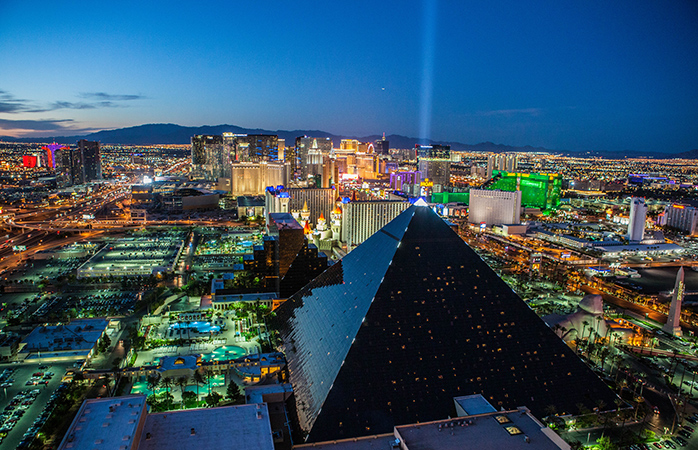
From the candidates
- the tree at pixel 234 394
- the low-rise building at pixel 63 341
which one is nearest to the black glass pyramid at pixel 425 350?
the tree at pixel 234 394

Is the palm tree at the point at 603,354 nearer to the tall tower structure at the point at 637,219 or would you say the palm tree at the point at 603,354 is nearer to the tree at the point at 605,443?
the tree at the point at 605,443

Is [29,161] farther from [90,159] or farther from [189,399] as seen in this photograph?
[189,399]

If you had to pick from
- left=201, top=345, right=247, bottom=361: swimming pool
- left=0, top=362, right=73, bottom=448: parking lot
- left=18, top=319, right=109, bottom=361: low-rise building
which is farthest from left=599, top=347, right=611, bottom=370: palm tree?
left=18, top=319, right=109, bottom=361: low-rise building

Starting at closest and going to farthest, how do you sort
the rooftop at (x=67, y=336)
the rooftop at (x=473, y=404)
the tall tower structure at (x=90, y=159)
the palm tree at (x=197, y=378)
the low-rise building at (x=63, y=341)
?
1. the rooftop at (x=473, y=404)
2. the palm tree at (x=197, y=378)
3. the low-rise building at (x=63, y=341)
4. the rooftop at (x=67, y=336)
5. the tall tower structure at (x=90, y=159)

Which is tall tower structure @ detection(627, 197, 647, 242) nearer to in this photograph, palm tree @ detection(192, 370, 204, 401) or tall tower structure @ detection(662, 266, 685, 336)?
tall tower structure @ detection(662, 266, 685, 336)

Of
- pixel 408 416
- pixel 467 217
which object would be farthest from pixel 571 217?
pixel 408 416

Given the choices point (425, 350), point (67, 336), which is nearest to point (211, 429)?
point (425, 350)
